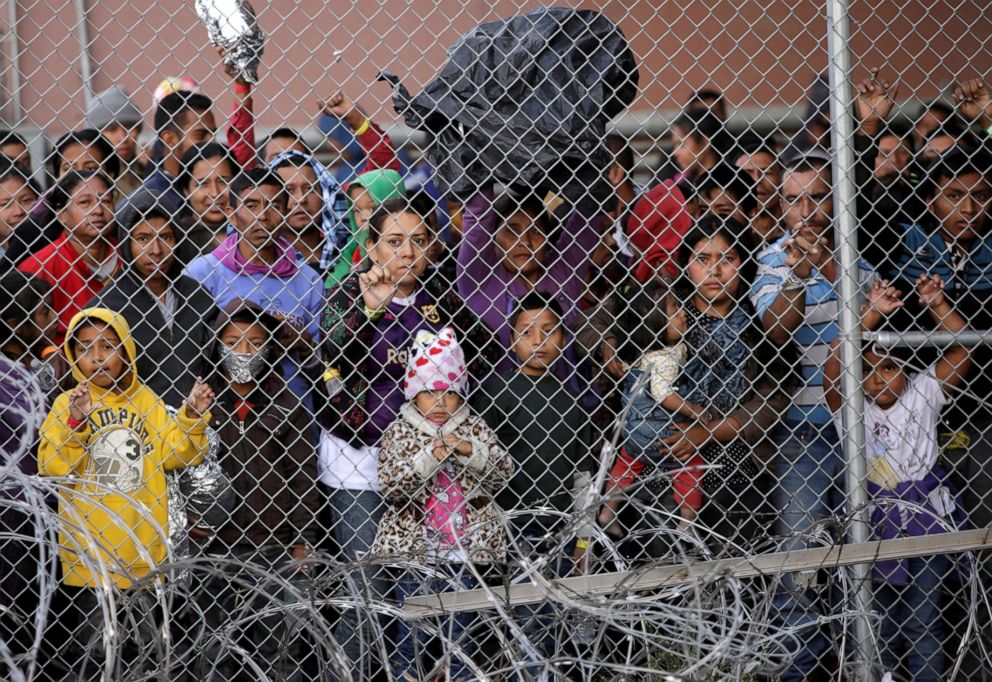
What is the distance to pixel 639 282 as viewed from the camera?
14.9 feet

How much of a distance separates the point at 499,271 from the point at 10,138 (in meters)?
2.05

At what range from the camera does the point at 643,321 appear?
13.8 ft

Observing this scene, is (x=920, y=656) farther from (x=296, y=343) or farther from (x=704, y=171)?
(x=296, y=343)

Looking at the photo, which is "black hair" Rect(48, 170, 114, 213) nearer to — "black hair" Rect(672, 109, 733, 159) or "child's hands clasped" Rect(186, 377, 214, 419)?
"child's hands clasped" Rect(186, 377, 214, 419)

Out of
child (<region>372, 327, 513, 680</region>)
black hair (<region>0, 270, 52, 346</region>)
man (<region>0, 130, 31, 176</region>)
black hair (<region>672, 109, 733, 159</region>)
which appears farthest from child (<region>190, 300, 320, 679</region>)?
black hair (<region>672, 109, 733, 159</region>)

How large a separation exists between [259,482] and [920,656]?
2.51 m

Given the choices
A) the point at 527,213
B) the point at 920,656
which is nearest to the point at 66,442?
the point at 527,213

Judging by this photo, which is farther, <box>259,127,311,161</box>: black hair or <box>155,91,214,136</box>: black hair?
<box>155,91,214,136</box>: black hair

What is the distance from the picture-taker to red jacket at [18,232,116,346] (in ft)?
14.3

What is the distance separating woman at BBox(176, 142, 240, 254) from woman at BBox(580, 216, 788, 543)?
1.60 metres

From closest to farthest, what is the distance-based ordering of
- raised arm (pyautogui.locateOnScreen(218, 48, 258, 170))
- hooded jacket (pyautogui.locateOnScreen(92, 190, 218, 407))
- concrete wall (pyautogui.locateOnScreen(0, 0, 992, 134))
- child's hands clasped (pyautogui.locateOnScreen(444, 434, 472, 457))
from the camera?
1. child's hands clasped (pyautogui.locateOnScreen(444, 434, 472, 457))
2. hooded jacket (pyautogui.locateOnScreen(92, 190, 218, 407))
3. raised arm (pyautogui.locateOnScreen(218, 48, 258, 170))
4. concrete wall (pyautogui.locateOnScreen(0, 0, 992, 134))


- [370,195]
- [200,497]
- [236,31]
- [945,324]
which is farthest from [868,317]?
[236,31]

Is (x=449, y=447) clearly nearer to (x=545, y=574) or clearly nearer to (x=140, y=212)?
(x=545, y=574)

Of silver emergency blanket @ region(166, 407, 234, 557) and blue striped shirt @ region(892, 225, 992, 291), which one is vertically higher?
silver emergency blanket @ region(166, 407, 234, 557)
